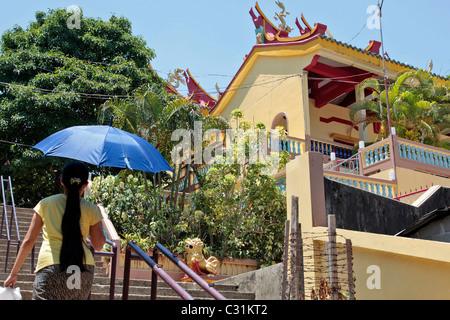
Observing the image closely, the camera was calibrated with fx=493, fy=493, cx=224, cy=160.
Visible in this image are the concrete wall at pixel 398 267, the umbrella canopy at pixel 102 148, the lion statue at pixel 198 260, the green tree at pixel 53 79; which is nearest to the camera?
the umbrella canopy at pixel 102 148

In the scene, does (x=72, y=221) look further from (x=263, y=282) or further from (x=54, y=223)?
(x=263, y=282)

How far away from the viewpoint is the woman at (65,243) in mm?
3047

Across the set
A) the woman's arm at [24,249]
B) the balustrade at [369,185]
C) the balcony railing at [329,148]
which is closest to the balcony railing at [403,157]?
the balustrade at [369,185]

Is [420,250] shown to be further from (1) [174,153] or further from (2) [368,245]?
(1) [174,153]

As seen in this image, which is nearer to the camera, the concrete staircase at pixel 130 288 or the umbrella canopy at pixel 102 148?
the umbrella canopy at pixel 102 148

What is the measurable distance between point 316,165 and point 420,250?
184 centimetres

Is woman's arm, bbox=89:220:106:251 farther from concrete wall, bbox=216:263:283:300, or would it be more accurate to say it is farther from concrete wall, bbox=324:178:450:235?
concrete wall, bbox=324:178:450:235

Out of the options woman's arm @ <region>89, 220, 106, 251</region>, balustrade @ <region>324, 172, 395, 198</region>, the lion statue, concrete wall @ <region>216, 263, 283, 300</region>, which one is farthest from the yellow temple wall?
woman's arm @ <region>89, 220, 106, 251</region>

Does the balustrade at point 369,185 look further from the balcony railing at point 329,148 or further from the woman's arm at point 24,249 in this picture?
the woman's arm at point 24,249

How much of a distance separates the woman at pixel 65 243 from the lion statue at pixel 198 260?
5925 mm

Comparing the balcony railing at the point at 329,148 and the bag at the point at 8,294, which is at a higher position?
the balcony railing at the point at 329,148

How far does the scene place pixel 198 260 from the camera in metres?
9.18

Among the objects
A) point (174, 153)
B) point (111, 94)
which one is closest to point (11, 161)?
point (111, 94)

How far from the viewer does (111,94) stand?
641 inches
